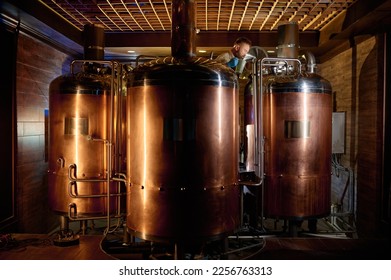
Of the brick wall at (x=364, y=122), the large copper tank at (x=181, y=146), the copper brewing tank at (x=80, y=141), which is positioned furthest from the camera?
the brick wall at (x=364, y=122)

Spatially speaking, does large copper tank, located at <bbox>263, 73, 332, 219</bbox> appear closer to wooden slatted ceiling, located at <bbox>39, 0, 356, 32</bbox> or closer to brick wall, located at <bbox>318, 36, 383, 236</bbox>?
brick wall, located at <bbox>318, 36, 383, 236</bbox>

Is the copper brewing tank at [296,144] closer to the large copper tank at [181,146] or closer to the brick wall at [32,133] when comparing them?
→ the large copper tank at [181,146]

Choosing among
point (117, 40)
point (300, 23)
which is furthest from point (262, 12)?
point (117, 40)

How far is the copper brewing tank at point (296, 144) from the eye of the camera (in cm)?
671

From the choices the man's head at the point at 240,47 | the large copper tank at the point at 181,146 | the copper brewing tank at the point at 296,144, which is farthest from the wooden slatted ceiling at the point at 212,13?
the large copper tank at the point at 181,146

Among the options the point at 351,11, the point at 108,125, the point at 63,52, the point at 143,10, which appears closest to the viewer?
the point at 108,125

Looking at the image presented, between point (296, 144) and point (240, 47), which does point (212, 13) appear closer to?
point (240, 47)

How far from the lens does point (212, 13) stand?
8.01m

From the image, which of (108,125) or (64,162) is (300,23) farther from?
(64,162)

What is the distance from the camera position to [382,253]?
5883 millimetres

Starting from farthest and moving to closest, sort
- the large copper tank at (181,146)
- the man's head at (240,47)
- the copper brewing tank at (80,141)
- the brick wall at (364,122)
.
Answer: the brick wall at (364,122) < the man's head at (240,47) < the copper brewing tank at (80,141) < the large copper tank at (181,146)

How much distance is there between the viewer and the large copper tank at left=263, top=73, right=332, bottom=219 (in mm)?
6707

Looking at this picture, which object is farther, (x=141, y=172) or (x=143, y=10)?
(x=143, y=10)

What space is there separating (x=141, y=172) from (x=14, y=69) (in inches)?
151
